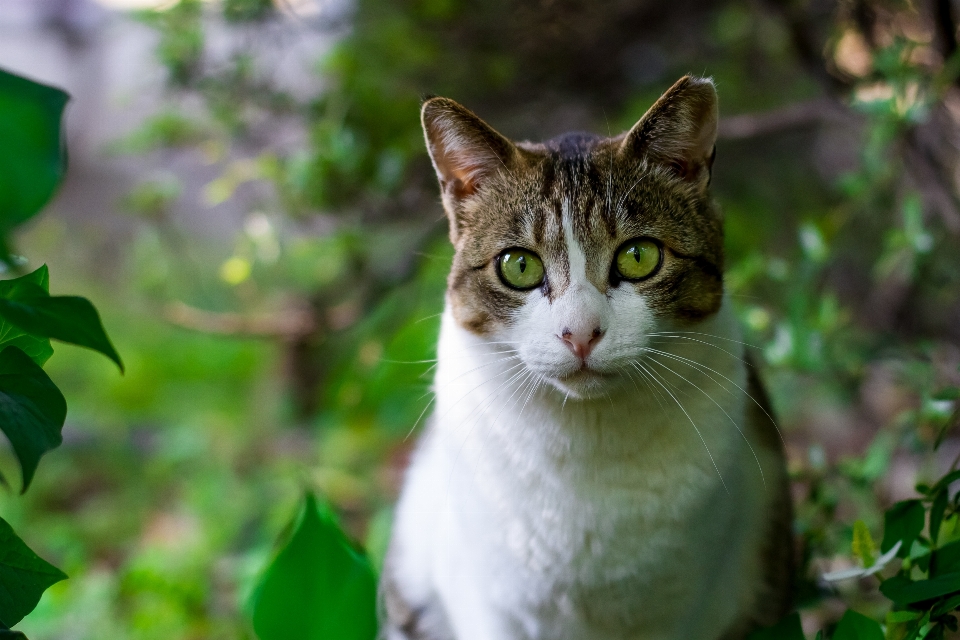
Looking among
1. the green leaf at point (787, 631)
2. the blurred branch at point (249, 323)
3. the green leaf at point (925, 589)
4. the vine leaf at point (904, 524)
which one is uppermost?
the vine leaf at point (904, 524)

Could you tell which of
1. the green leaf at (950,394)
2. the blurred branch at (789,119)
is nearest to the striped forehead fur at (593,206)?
the green leaf at (950,394)

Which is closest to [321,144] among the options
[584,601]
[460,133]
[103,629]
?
[460,133]

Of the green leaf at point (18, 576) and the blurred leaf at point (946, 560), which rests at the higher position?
the blurred leaf at point (946, 560)

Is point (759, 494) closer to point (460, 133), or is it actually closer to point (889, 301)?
point (460, 133)

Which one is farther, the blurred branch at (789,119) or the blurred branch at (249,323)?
the blurred branch at (249,323)

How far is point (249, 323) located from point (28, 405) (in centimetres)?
194

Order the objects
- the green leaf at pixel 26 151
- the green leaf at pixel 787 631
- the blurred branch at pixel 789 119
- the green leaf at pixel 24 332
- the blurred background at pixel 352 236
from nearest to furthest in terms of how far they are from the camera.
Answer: the green leaf at pixel 26 151 < the green leaf at pixel 24 332 < the green leaf at pixel 787 631 < the blurred background at pixel 352 236 < the blurred branch at pixel 789 119

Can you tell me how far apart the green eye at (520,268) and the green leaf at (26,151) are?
2.16ft

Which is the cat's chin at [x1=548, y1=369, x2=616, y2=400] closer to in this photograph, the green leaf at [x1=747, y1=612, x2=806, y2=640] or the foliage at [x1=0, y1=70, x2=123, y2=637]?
the green leaf at [x1=747, y1=612, x2=806, y2=640]

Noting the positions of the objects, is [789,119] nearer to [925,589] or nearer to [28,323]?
[925,589]

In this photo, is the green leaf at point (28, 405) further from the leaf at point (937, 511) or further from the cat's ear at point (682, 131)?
the leaf at point (937, 511)

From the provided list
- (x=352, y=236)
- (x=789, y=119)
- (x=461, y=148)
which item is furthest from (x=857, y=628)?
(x=352, y=236)

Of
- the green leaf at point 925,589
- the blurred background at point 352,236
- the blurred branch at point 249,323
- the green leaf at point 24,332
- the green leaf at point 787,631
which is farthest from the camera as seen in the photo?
the blurred branch at point 249,323

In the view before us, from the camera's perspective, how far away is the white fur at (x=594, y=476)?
40.7 inches
